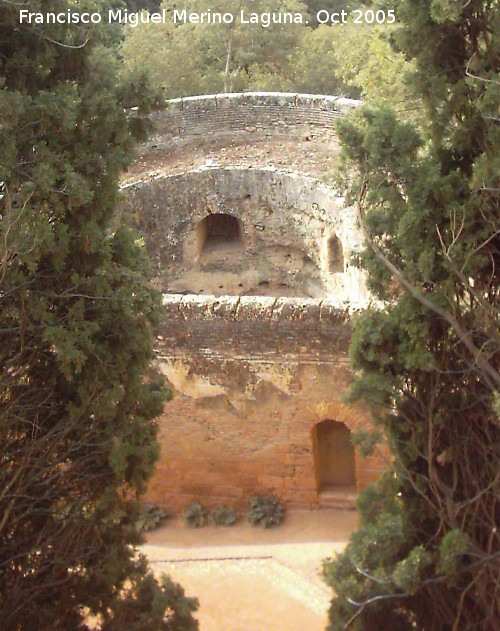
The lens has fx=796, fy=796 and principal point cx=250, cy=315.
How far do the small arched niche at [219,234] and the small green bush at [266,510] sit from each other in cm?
729

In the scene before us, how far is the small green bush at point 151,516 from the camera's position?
9922mm

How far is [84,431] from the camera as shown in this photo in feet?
21.0

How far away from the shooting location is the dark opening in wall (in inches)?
566

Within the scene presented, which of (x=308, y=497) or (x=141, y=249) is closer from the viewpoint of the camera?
(x=141, y=249)

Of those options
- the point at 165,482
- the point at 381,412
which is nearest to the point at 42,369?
the point at 381,412

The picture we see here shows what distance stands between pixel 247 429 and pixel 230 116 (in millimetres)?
8848

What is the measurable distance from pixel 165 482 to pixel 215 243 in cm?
749

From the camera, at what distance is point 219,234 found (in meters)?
16.9

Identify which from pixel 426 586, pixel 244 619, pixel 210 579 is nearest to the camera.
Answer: pixel 426 586

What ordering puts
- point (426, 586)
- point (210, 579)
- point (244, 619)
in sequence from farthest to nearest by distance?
point (210, 579), point (244, 619), point (426, 586)

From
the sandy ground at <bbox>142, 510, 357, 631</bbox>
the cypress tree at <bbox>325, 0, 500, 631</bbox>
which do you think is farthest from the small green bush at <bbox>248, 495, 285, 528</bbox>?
the cypress tree at <bbox>325, 0, 500, 631</bbox>

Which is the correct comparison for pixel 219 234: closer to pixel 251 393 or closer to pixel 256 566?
pixel 251 393

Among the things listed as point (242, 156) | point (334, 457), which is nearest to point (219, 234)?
point (242, 156)

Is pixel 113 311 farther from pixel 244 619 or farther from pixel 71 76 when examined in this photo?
pixel 244 619
